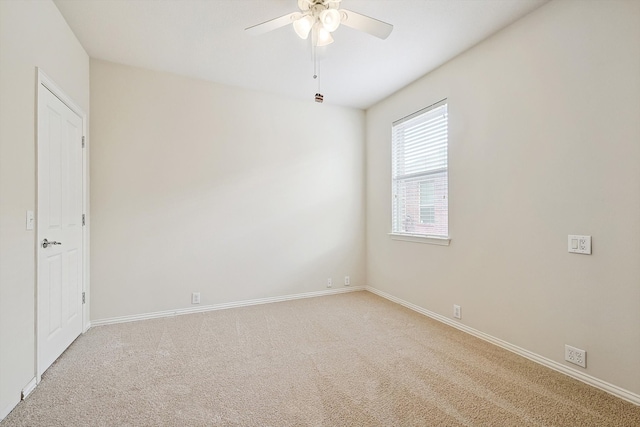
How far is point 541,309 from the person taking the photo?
2.16m

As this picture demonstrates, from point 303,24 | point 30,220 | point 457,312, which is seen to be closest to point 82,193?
point 30,220

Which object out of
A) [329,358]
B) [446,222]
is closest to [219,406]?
[329,358]

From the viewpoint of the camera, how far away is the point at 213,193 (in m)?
3.40

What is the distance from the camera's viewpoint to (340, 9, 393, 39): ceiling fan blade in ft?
5.97

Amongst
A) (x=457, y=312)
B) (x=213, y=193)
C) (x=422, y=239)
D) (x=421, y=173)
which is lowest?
(x=457, y=312)

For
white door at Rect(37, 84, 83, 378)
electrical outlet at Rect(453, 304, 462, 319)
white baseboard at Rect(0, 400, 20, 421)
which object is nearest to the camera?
white baseboard at Rect(0, 400, 20, 421)

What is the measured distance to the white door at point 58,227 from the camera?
198 cm

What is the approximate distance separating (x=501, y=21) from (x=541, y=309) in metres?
2.31

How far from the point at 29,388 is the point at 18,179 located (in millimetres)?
1317

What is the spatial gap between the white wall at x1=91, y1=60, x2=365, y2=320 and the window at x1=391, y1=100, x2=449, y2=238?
74 cm

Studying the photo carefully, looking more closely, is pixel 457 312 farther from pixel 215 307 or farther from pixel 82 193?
pixel 82 193

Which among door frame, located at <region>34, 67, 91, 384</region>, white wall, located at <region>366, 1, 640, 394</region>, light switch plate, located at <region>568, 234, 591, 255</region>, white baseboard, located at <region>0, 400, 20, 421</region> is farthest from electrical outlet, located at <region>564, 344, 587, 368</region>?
door frame, located at <region>34, 67, 91, 384</region>

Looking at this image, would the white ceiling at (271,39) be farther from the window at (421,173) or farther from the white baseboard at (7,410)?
the white baseboard at (7,410)

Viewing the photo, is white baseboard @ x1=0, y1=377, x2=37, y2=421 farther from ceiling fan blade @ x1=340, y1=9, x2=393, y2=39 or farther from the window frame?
the window frame
